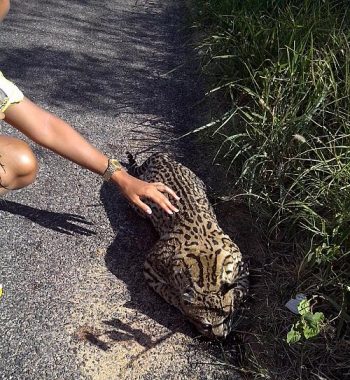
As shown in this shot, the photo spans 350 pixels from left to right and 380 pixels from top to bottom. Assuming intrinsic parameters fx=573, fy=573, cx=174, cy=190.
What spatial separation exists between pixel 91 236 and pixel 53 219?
13.9 inches

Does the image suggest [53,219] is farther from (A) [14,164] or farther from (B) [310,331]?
(B) [310,331]

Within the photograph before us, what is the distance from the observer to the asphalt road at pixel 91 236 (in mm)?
3418

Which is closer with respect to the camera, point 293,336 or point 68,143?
point 293,336

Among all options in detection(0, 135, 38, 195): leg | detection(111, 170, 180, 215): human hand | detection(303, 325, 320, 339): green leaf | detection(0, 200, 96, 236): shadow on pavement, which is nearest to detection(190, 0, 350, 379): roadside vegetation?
detection(303, 325, 320, 339): green leaf

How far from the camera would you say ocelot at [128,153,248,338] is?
3.55 metres

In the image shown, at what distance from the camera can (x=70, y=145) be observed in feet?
11.9

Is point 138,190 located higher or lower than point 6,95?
lower

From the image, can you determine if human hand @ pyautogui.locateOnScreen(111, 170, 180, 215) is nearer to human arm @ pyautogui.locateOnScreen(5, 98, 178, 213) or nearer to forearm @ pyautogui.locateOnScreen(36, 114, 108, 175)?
human arm @ pyautogui.locateOnScreen(5, 98, 178, 213)

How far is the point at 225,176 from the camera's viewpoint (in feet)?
16.4

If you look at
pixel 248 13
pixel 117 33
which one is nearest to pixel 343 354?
pixel 248 13

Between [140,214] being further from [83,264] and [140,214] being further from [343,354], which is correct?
[343,354]

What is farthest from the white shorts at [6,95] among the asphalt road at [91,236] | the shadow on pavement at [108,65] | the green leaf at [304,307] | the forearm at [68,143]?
the shadow on pavement at [108,65]

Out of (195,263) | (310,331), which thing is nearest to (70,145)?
(195,263)

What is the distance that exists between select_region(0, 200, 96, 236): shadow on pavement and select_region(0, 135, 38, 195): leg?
16.1 inches
